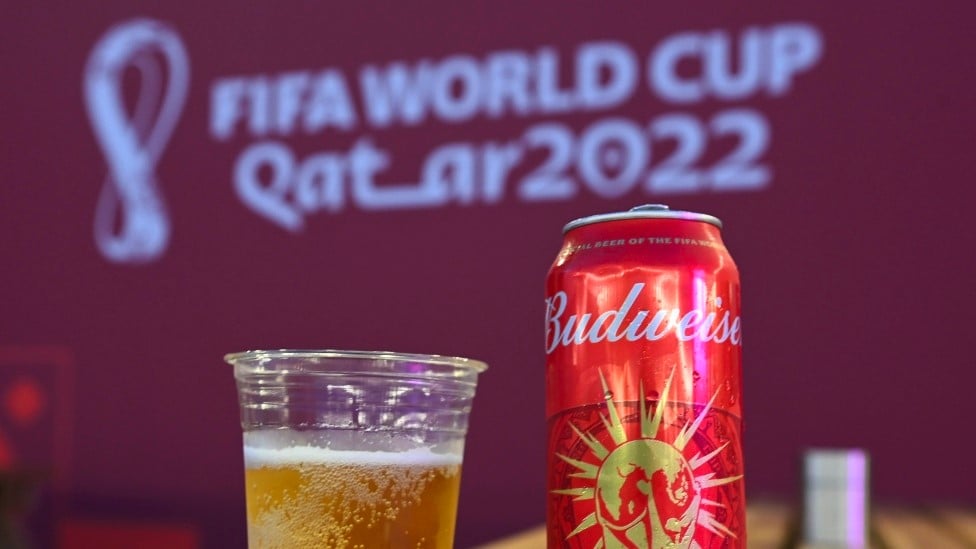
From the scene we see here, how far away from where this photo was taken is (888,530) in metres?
1.75

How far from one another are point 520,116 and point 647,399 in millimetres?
2630

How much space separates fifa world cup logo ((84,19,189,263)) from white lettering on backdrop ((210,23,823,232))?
0.23 metres

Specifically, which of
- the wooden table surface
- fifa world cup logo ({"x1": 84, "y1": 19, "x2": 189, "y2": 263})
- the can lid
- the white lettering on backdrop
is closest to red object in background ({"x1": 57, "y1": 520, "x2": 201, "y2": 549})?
fifa world cup logo ({"x1": 84, "y1": 19, "x2": 189, "y2": 263})

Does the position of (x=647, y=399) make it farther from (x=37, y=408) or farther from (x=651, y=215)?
(x=37, y=408)

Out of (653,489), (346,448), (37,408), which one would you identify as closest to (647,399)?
(653,489)

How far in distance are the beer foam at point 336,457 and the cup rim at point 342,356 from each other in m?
0.07

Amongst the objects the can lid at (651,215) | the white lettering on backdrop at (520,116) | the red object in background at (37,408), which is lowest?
the red object in background at (37,408)

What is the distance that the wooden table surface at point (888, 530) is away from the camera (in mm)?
1379

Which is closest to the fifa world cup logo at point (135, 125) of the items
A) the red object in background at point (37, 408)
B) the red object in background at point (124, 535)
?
the red object in background at point (37, 408)

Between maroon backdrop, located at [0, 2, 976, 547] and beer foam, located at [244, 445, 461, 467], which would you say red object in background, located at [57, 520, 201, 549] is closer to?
maroon backdrop, located at [0, 2, 976, 547]

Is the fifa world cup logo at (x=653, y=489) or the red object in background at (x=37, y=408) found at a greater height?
the fifa world cup logo at (x=653, y=489)

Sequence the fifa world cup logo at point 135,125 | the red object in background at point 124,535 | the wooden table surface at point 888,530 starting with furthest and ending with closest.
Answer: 1. the fifa world cup logo at point 135,125
2. the red object in background at point 124,535
3. the wooden table surface at point 888,530

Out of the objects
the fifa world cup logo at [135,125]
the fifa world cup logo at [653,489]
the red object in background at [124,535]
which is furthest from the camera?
the fifa world cup logo at [135,125]

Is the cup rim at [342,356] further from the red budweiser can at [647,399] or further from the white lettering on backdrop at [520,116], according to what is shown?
the white lettering on backdrop at [520,116]
